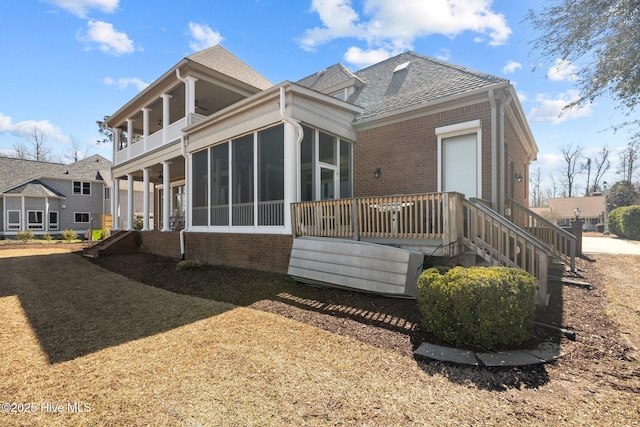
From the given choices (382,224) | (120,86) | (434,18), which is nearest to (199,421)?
(382,224)

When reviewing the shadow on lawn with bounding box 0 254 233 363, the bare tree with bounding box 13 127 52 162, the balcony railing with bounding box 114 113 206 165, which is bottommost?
the shadow on lawn with bounding box 0 254 233 363

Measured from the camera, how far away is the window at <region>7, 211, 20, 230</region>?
24.8 m

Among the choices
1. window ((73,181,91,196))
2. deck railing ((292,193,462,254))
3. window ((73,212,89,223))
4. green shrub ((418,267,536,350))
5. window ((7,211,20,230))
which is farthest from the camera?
window ((73,181,91,196))

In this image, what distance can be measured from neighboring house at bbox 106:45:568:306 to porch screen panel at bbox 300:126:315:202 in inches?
1.5

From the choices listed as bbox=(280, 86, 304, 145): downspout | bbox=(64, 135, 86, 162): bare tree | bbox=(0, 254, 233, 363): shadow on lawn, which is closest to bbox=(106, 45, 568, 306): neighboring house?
bbox=(280, 86, 304, 145): downspout

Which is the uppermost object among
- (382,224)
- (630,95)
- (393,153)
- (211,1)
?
(211,1)

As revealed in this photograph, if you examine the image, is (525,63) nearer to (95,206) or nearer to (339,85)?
(339,85)

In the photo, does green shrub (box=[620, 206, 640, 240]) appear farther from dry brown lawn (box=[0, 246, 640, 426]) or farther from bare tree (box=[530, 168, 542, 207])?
bare tree (box=[530, 168, 542, 207])

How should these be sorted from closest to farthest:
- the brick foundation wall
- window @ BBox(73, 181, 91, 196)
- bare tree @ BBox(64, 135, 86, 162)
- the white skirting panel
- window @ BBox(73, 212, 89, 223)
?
1. the white skirting panel
2. the brick foundation wall
3. window @ BBox(73, 212, 89, 223)
4. window @ BBox(73, 181, 91, 196)
5. bare tree @ BBox(64, 135, 86, 162)

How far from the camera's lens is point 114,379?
3.22 meters

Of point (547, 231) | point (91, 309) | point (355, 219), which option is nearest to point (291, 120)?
point (355, 219)

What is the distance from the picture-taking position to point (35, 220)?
25438 mm

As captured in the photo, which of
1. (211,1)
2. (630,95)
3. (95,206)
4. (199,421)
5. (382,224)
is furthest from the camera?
(95,206)

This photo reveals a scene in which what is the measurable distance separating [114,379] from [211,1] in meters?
10.7
